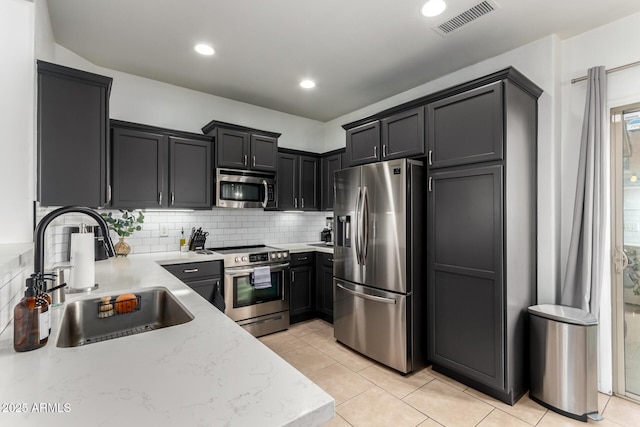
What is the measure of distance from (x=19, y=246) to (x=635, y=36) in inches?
160

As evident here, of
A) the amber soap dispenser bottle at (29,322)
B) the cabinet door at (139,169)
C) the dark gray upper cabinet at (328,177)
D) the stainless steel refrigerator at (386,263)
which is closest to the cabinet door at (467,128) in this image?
the stainless steel refrigerator at (386,263)

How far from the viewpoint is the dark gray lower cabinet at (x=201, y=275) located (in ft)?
10.0

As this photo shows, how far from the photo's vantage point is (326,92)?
381cm

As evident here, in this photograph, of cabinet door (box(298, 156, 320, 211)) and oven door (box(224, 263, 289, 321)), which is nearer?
oven door (box(224, 263, 289, 321))

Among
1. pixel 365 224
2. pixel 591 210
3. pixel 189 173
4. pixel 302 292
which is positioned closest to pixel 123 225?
pixel 189 173

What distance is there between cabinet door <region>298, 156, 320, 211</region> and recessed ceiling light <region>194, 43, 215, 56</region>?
185cm

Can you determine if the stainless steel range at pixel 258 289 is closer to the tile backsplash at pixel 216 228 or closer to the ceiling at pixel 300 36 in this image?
the tile backsplash at pixel 216 228

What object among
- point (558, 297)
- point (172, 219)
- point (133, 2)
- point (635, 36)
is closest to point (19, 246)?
point (133, 2)

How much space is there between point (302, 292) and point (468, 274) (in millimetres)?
2142

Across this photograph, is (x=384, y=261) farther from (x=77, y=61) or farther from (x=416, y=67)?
(x=77, y=61)

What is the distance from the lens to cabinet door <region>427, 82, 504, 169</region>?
2.30 metres

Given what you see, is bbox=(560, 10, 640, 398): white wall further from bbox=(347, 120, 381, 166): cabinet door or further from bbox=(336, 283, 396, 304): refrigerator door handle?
bbox=(347, 120, 381, 166): cabinet door

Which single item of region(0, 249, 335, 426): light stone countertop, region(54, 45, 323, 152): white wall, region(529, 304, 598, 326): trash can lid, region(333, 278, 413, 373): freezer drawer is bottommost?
region(333, 278, 413, 373): freezer drawer

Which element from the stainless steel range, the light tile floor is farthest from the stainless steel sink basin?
the stainless steel range
